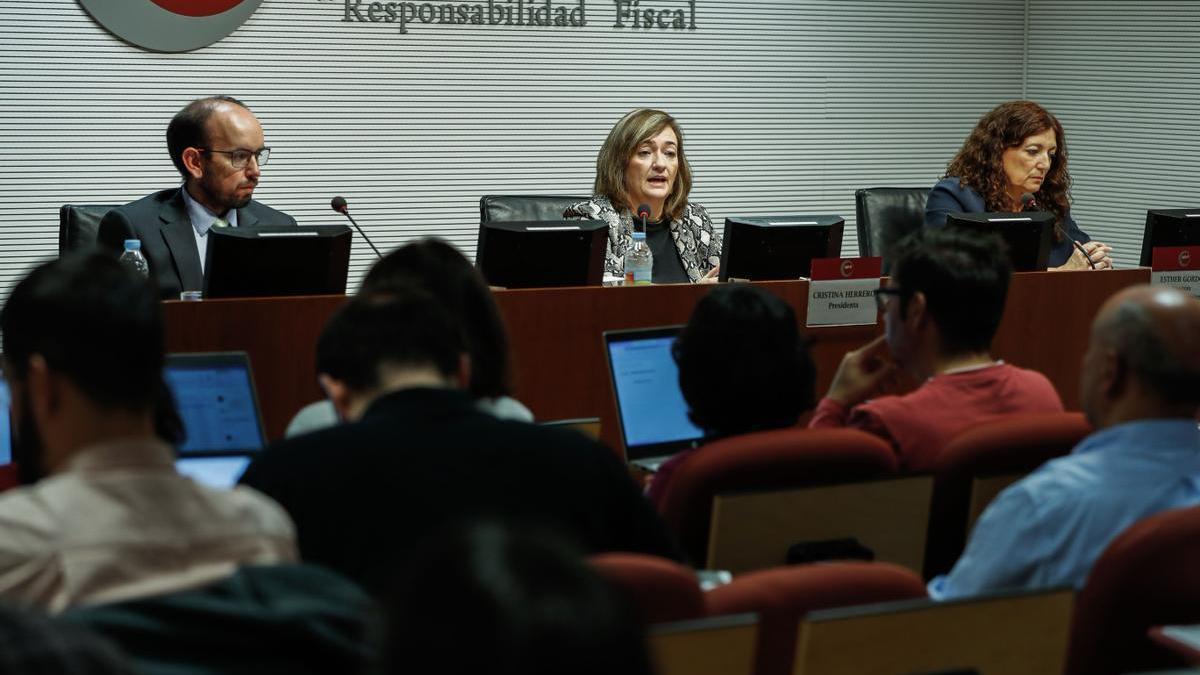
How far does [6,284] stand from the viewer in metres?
5.95

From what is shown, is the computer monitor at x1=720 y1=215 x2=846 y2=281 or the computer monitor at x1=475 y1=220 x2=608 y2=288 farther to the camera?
the computer monitor at x1=720 y1=215 x2=846 y2=281

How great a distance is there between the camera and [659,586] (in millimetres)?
1811

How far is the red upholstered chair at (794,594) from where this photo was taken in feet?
6.34

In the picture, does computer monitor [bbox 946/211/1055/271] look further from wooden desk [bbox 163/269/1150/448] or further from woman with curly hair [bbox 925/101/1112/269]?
woman with curly hair [bbox 925/101/1112/269]

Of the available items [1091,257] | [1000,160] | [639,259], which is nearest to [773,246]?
[639,259]

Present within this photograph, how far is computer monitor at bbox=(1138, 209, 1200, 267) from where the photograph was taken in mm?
5066

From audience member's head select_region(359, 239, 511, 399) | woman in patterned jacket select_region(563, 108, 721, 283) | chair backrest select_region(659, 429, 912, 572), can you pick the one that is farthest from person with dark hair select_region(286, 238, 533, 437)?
woman in patterned jacket select_region(563, 108, 721, 283)

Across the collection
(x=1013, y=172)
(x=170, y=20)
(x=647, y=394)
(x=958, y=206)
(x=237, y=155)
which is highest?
(x=170, y=20)

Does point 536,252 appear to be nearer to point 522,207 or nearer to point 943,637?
point 522,207

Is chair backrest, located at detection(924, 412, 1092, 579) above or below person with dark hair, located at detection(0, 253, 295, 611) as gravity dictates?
below

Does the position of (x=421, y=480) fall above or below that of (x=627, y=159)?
below

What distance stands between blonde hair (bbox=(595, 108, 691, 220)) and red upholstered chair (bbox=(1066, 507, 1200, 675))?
343 centimetres

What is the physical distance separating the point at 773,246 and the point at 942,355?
1.39m

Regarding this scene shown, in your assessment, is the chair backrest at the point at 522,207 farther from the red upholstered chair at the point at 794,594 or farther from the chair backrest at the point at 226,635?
the chair backrest at the point at 226,635
